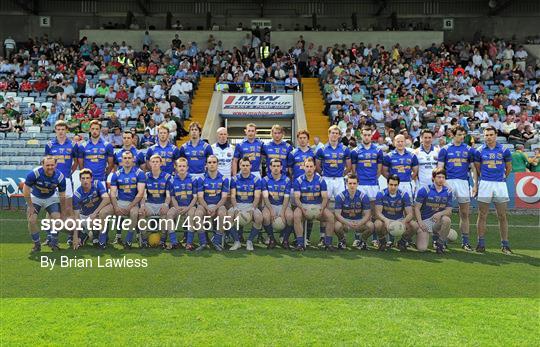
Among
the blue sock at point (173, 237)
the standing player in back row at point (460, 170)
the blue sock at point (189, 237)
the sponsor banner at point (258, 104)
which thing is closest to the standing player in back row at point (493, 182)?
the standing player in back row at point (460, 170)

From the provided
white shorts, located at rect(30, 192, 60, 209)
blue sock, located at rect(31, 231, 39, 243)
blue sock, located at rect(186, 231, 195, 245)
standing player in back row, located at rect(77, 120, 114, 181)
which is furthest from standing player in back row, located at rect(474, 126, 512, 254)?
blue sock, located at rect(31, 231, 39, 243)

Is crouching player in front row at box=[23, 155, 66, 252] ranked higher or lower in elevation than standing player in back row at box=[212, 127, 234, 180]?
lower

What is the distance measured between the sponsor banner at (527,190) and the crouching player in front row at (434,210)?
5.68 meters

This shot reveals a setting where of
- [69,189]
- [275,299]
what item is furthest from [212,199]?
[275,299]

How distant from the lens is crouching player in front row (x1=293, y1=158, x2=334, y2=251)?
884 centimetres

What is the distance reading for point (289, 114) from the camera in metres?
21.2

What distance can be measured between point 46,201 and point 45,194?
4.5 inches

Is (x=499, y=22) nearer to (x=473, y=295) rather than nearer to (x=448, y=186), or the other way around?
(x=448, y=186)

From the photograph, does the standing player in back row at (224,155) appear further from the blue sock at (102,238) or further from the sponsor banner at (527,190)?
the sponsor banner at (527,190)

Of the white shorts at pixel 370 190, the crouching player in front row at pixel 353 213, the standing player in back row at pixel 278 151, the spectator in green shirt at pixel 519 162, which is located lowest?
the crouching player in front row at pixel 353 213

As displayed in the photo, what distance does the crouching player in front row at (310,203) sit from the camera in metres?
8.84

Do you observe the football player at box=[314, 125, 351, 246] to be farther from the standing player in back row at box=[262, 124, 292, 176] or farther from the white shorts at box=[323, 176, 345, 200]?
the standing player in back row at box=[262, 124, 292, 176]

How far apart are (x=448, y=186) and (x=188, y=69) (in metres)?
15.5

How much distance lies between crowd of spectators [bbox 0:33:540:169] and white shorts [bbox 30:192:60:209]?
24.9 ft
